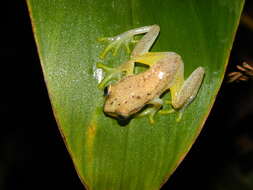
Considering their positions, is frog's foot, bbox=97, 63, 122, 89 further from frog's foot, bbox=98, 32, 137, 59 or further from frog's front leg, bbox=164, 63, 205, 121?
frog's front leg, bbox=164, 63, 205, 121

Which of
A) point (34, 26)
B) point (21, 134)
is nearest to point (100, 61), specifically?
point (34, 26)

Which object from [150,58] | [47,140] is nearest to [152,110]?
[150,58]

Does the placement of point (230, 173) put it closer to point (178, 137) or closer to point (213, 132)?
point (213, 132)

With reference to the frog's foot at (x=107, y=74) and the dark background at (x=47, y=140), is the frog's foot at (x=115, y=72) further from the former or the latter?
the dark background at (x=47, y=140)

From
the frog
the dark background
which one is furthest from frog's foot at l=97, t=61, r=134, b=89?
the dark background

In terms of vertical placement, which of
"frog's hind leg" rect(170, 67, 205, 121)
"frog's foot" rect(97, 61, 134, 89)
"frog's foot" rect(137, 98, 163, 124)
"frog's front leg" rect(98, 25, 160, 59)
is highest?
"frog's front leg" rect(98, 25, 160, 59)

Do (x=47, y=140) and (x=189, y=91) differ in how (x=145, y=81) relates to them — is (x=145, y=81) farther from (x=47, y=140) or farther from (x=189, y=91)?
(x=47, y=140)

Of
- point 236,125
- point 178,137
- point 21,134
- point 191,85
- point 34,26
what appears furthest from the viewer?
point 236,125

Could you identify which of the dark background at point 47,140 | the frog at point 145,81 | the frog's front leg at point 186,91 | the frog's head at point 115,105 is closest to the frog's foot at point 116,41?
the frog at point 145,81
